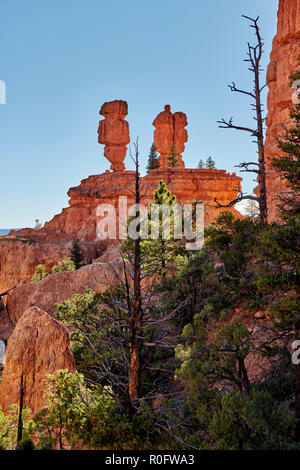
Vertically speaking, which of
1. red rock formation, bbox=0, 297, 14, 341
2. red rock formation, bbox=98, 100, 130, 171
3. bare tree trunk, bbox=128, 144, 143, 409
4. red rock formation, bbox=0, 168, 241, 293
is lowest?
red rock formation, bbox=0, 297, 14, 341

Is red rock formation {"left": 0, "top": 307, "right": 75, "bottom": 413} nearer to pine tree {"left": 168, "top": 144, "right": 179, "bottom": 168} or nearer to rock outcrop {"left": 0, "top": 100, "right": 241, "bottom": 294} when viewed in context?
rock outcrop {"left": 0, "top": 100, "right": 241, "bottom": 294}

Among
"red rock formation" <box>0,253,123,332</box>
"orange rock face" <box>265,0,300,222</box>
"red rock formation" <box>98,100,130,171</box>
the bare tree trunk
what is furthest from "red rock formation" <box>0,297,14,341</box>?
"red rock formation" <box>98,100,130,171</box>

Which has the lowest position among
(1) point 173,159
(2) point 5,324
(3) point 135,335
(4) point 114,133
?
(2) point 5,324

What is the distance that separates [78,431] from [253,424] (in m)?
4.51

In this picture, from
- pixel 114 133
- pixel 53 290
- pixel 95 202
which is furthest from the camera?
pixel 114 133

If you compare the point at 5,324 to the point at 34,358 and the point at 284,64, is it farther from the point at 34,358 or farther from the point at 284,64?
the point at 284,64

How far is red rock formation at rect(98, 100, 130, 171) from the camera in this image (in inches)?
2409

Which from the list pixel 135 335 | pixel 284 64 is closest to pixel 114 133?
pixel 284 64

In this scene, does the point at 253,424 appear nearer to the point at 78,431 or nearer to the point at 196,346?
the point at 196,346

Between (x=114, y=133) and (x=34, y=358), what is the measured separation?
56455 millimetres

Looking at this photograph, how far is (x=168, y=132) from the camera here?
6562 cm

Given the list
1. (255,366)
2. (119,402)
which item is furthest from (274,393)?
(119,402)

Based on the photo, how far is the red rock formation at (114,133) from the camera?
61188 millimetres

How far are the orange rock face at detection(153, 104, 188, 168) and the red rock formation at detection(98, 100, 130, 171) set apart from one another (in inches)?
281
